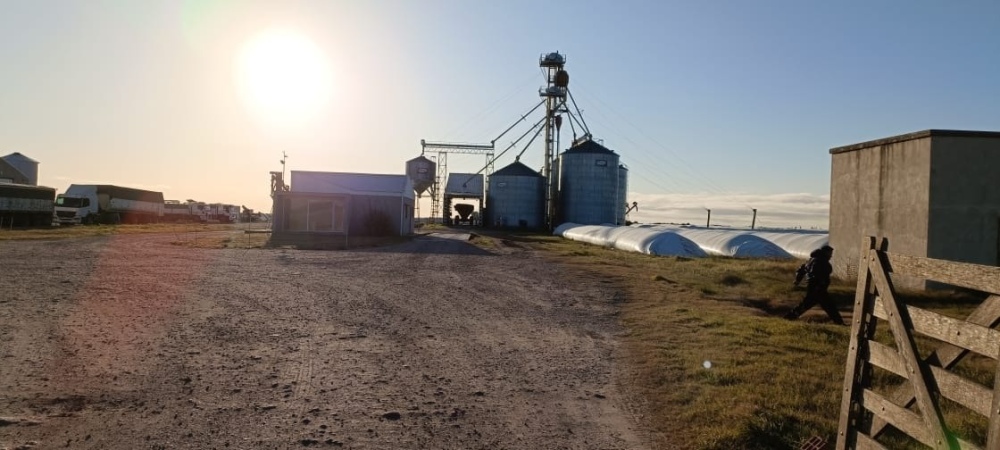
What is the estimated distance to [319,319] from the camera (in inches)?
435

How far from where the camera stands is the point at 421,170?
70938 mm

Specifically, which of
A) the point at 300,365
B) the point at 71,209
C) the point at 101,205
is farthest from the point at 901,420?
the point at 101,205

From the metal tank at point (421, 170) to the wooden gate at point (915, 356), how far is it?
66452 millimetres

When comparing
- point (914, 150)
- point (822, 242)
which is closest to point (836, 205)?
point (914, 150)

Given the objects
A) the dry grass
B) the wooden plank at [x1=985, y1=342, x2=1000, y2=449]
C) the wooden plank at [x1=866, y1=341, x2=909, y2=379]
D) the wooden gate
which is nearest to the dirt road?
the dry grass

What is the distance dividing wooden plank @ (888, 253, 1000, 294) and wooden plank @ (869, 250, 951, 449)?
4.6 inches

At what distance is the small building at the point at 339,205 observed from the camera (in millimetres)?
38156

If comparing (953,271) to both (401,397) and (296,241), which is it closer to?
(401,397)

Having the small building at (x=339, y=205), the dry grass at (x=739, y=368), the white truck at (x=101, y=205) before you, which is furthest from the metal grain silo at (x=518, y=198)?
the dry grass at (x=739, y=368)

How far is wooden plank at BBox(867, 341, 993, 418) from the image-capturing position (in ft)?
12.3

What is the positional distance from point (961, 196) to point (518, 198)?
169 feet

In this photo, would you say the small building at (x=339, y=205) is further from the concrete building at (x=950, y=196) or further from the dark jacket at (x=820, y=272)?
the dark jacket at (x=820, y=272)

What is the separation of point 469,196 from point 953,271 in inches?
2882

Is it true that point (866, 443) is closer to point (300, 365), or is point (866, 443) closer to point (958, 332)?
Answer: point (958, 332)
